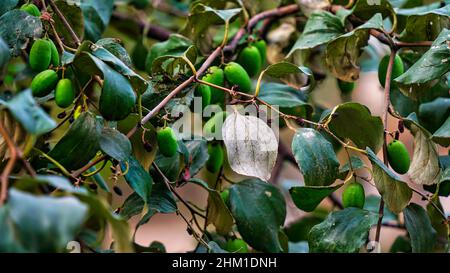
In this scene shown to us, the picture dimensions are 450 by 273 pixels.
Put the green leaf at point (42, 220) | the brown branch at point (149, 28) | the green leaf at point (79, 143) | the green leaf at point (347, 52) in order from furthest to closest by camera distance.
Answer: the brown branch at point (149, 28), the green leaf at point (347, 52), the green leaf at point (79, 143), the green leaf at point (42, 220)

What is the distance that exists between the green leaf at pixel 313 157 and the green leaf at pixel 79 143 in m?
0.22

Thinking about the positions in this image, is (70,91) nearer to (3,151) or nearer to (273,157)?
(3,151)

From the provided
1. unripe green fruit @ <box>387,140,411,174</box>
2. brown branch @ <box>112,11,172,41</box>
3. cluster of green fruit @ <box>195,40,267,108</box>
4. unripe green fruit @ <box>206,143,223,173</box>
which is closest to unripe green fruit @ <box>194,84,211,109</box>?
cluster of green fruit @ <box>195,40,267,108</box>

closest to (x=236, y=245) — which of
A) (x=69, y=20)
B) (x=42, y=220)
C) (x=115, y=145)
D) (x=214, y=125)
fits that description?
(x=214, y=125)

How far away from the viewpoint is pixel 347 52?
3.10 feet

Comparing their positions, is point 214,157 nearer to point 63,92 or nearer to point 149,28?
point 63,92

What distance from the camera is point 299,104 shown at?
3.06ft

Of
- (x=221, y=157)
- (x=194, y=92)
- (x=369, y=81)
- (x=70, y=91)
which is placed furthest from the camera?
(x=369, y=81)

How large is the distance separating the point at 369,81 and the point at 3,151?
1.75 meters

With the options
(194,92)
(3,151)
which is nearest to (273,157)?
(194,92)

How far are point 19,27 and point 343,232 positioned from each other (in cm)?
42

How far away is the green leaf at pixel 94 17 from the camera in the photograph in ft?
3.24

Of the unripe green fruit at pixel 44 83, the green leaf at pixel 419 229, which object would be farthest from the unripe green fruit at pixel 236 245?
the unripe green fruit at pixel 44 83

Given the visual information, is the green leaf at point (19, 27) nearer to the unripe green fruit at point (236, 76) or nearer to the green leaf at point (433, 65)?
the unripe green fruit at point (236, 76)
